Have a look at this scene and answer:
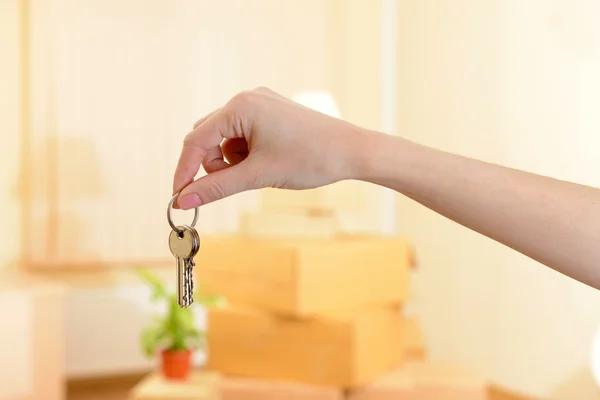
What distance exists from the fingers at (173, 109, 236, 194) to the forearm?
0.13m

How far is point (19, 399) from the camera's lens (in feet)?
6.77

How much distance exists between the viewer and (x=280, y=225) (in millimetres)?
1784

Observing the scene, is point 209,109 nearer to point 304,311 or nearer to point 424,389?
point 304,311

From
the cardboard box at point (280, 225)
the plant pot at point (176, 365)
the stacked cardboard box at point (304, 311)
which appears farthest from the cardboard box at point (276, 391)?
the cardboard box at point (280, 225)

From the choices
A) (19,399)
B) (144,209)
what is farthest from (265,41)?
(19,399)

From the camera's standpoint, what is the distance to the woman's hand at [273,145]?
24.2 inches

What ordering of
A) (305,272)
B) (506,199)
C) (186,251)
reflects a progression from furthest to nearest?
1. (305,272)
2. (186,251)
3. (506,199)

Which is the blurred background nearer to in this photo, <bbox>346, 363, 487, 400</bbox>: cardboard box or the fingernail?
<bbox>346, 363, 487, 400</bbox>: cardboard box

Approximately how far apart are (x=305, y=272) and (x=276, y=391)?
0.29 meters

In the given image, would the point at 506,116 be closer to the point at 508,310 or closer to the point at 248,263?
the point at 508,310

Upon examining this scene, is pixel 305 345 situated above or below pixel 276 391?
above

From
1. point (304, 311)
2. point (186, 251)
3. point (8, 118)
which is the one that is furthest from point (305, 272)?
point (8, 118)

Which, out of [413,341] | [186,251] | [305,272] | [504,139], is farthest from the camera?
[504,139]

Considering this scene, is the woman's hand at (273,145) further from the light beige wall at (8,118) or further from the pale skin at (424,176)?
the light beige wall at (8,118)
